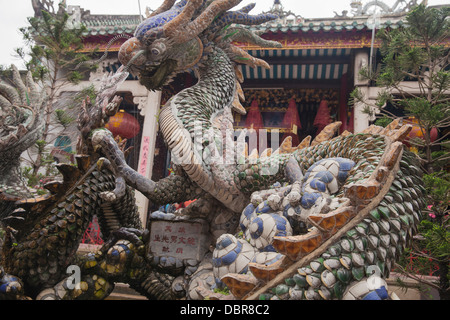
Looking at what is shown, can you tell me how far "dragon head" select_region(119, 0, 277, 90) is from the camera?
2410 mm

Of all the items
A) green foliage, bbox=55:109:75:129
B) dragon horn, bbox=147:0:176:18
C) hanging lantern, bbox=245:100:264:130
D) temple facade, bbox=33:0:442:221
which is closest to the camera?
dragon horn, bbox=147:0:176:18

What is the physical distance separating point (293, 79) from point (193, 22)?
5769mm

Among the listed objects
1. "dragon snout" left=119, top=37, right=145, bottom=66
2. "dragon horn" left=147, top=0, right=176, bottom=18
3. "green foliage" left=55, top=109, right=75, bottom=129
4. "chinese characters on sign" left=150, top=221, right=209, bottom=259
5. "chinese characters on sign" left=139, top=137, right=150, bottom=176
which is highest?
"dragon horn" left=147, top=0, right=176, bottom=18

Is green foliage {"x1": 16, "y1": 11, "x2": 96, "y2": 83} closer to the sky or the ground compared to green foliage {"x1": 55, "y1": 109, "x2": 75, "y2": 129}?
closer to the sky

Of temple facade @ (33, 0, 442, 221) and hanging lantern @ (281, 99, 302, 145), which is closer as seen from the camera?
temple facade @ (33, 0, 442, 221)

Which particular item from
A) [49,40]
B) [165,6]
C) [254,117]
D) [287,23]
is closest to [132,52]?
[165,6]

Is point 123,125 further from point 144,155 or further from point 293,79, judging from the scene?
point 293,79

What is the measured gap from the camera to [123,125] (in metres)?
7.39

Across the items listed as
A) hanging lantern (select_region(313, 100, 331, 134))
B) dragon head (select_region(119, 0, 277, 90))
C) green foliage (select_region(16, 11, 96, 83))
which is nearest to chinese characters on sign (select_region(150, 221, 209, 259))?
dragon head (select_region(119, 0, 277, 90))

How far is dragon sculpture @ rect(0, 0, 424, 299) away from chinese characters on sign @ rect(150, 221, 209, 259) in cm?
6

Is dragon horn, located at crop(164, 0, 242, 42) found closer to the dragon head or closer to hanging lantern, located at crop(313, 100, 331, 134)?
the dragon head

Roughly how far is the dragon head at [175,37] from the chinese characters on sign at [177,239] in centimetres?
104

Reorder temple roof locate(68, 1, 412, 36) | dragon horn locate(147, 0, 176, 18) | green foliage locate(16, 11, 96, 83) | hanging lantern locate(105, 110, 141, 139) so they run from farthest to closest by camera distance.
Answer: hanging lantern locate(105, 110, 141, 139)
temple roof locate(68, 1, 412, 36)
green foliage locate(16, 11, 96, 83)
dragon horn locate(147, 0, 176, 18)

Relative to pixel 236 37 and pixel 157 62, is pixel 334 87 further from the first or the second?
pixel 157 62
